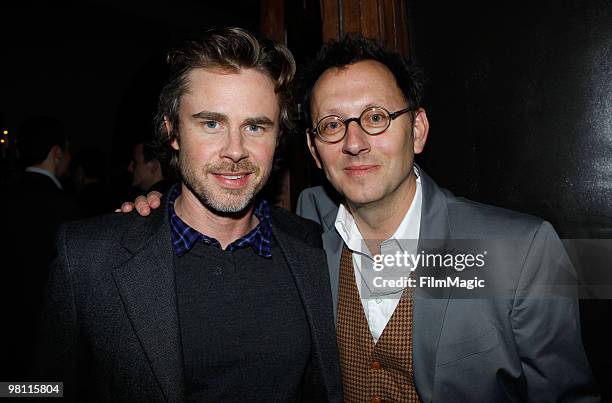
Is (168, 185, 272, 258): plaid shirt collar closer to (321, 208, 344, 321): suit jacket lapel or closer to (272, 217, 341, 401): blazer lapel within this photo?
(272, 217, 341, 401): blazer lapel

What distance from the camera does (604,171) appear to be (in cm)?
188

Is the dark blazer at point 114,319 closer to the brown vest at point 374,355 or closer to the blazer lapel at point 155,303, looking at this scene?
the blazer lapel at point 155,303

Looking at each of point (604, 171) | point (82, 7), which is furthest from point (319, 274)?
point (82, 7)

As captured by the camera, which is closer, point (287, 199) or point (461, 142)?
point (461, 142)

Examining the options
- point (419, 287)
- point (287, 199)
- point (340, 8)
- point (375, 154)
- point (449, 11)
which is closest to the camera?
point (419, 287)

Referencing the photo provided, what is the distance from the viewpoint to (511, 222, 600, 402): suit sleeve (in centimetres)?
156

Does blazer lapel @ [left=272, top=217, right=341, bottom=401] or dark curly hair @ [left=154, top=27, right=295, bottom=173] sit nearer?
blazer lapel @ [left=272, top=217, right=341, bottom=401]

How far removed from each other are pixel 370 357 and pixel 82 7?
681cm

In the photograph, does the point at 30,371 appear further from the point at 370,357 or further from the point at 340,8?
the point at 340,8

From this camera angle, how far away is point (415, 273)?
172cm

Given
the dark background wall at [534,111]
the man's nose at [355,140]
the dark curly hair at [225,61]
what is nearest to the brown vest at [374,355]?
the man's nose at [355,140]

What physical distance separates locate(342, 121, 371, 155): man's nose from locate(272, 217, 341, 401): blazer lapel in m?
0.51

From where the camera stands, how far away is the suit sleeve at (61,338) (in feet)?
4.92
